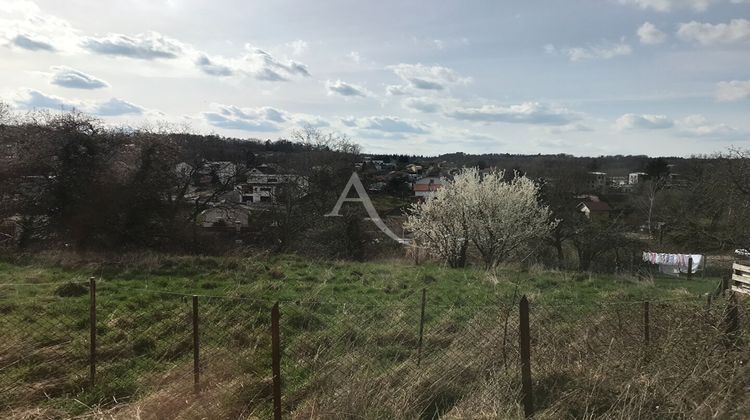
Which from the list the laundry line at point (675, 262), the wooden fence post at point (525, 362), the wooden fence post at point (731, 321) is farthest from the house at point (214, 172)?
the wooden fence post at point (731, 321)

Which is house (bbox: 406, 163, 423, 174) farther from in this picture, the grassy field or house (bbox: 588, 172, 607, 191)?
the grassy field

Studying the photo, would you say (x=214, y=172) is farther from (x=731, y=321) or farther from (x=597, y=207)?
(x=597, y=207)

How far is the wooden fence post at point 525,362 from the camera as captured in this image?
12.0 feet

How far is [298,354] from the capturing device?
17.8 ft

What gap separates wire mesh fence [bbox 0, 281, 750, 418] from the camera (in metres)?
3.66

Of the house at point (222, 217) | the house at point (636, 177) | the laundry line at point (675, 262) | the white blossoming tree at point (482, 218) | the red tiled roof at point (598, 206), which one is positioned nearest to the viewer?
the white blossoming tree at point (482, 218)

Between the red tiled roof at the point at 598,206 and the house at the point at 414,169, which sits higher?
the house at the point at 414,169

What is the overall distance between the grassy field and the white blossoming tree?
11414 mm

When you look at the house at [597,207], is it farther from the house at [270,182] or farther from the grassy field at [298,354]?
the grassy field at [298,354]

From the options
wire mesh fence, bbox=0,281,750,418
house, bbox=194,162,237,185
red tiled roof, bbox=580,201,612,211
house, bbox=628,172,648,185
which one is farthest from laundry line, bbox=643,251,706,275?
house, bbox=194,162,237,185

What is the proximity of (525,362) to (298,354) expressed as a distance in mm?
2638

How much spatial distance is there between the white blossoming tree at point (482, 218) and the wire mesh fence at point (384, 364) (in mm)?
13842
